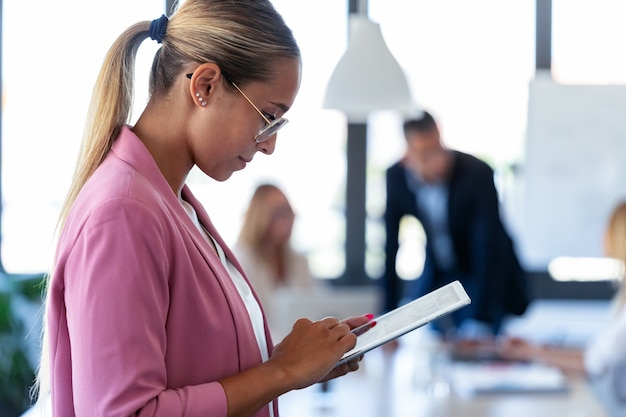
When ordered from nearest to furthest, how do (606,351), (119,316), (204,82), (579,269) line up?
(119,316) < (204,82) < (606,351) < (579,269)

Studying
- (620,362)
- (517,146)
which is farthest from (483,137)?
(620,362)

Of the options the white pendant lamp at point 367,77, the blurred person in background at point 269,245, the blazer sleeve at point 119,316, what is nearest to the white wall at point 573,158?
the blurred person in background at point 269,245

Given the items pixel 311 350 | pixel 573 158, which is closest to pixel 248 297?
pixel 311 350

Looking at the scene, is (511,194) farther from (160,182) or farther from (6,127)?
(160,182)

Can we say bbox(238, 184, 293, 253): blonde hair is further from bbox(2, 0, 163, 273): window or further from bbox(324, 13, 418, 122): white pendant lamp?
bbox(324, 13, 418, 122): white pendant lamp

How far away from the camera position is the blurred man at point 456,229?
3852mm

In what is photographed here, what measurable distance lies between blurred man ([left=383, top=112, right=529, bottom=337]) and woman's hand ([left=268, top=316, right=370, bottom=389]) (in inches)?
98.8

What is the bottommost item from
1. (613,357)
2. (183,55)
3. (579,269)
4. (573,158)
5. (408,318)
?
(579,269)

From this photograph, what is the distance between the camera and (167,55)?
1.27 m

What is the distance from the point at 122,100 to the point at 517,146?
3.59 meters

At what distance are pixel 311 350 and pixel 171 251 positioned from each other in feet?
0.85

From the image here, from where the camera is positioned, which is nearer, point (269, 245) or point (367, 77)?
point (367, 77)

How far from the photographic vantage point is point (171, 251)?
1.15 metres

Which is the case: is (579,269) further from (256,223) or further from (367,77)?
(367,77)
